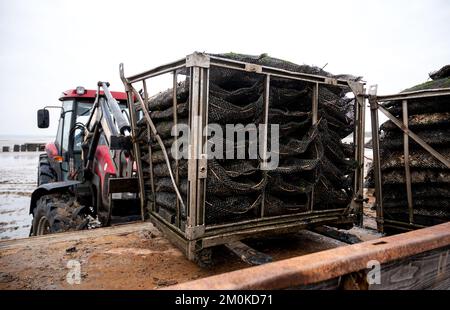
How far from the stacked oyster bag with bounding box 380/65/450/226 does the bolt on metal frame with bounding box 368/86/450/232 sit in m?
0.07

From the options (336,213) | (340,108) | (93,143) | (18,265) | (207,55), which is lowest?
(18,265)

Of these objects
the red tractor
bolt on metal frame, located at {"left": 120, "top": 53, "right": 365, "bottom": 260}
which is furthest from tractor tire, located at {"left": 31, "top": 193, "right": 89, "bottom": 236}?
bolt on metal frame, located at {"left": 120, "top": 53, "right": 365, "bottom": 260}

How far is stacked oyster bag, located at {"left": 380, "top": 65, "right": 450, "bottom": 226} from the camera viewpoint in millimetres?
3453

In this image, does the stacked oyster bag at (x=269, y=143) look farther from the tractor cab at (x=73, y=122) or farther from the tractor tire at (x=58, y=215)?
the tractor cab at (x=73, y=122)

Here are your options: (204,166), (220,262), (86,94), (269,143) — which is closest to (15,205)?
(86,94)

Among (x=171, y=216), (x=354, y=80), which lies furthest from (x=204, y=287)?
(x=354, y=80)

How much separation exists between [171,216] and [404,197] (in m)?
2.89

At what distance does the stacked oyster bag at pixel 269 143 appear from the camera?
9.03 feet

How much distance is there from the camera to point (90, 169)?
16.2ft

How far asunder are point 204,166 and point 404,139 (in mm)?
2592

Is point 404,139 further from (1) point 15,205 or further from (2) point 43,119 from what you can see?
(1) point 15,205
